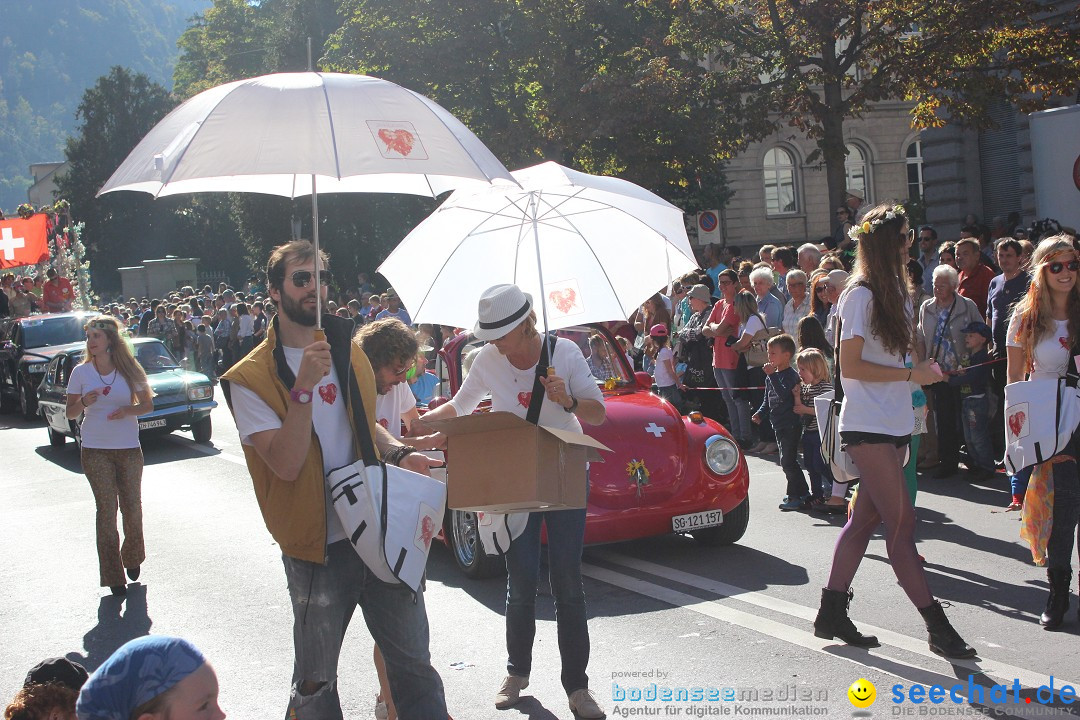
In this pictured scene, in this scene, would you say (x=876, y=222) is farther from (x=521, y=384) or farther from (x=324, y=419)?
(x=324, y=419)

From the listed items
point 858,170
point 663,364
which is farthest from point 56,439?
point 858,170

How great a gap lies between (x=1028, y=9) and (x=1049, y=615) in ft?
53.1

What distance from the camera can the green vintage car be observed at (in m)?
16.3

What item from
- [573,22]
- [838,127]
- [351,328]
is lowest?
[351,328]

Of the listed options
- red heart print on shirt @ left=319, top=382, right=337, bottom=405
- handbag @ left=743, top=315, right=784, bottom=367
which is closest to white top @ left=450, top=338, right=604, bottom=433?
red heart print on shirt @ left=319, top=382, right=337, bottom=405

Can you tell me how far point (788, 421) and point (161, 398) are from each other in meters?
9.71

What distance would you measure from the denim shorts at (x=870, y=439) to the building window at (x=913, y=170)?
43.1m

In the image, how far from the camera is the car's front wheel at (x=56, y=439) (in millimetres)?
17766

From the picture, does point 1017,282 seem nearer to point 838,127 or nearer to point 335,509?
point 335,509

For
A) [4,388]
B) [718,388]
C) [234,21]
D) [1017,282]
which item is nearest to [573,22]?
[4,388]

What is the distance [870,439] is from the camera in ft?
18.1

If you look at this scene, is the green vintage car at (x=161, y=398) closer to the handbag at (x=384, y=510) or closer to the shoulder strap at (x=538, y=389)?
the shoulder strap at (x=538, y=389)

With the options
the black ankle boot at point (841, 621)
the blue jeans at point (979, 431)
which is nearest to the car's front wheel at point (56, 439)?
the blue jeans at point (979, 431)

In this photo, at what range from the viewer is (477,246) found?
21.6 feet
